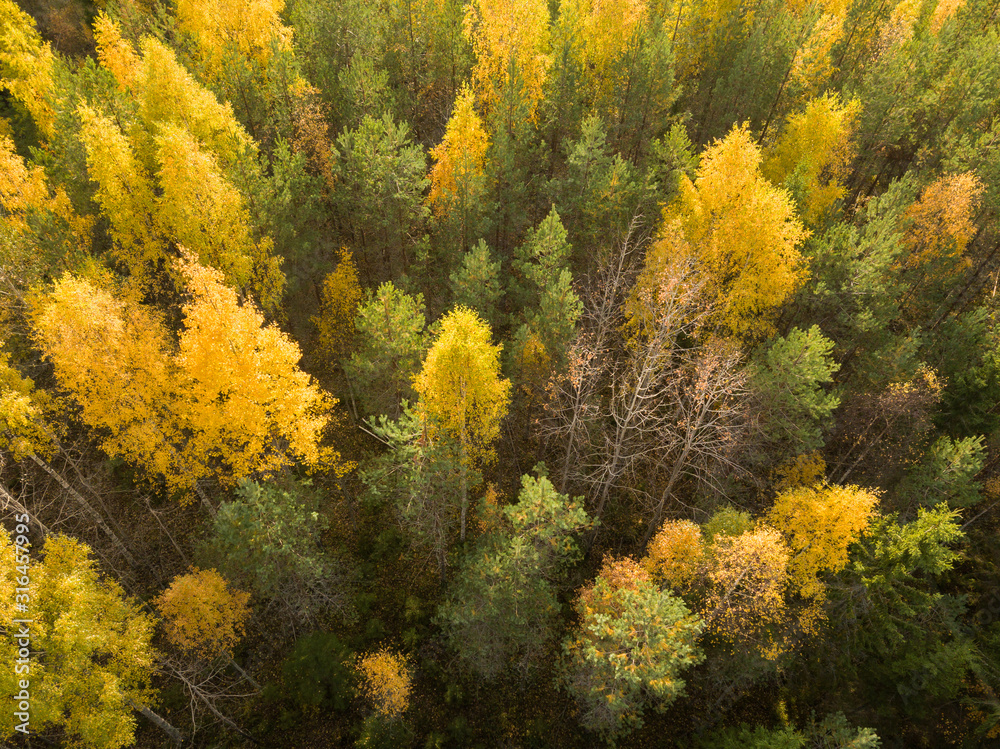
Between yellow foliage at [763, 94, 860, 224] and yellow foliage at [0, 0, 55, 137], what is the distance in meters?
44.1

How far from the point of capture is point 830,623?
1984cm

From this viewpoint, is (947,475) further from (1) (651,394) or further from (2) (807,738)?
(1) (651,394)

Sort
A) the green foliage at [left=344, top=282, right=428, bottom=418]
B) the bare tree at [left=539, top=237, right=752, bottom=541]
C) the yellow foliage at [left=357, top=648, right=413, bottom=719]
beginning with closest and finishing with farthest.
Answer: the bare tree at [left=539, top=237, right=752, bottom=541] → the yellow foliage at [left=357, top=648, right=413, bottom=719] → the green foliage at [left=344, top=282, right=428, bottom=418]

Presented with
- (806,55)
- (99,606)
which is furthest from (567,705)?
(806,55)

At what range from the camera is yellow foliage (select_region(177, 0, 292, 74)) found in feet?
89.1

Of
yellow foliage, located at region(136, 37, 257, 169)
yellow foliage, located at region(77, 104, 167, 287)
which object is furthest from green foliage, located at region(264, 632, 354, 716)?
yellow foliage, located at region(136, 37, 257, 169)

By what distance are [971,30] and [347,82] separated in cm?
4137

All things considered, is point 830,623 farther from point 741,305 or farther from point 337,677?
point 337,677

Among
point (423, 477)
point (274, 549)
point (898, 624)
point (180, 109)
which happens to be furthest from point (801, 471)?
point (180, 109)

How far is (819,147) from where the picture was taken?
28.7m

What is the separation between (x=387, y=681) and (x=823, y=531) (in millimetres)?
18410

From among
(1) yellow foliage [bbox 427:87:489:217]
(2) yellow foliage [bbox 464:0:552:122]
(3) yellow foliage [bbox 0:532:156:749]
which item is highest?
(2) yellow foliage [bbox 464:0:552:122]

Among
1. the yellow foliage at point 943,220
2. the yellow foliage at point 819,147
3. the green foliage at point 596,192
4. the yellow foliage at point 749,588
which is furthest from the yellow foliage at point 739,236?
the yellow foliage at point 749,588

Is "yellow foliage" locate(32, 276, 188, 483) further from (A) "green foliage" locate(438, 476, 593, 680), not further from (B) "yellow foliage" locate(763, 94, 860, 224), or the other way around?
(B) "yellow foliage" locate(763, 94, 860, 224)
